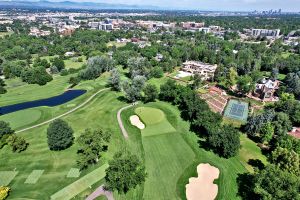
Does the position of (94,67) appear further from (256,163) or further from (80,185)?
(256,163)

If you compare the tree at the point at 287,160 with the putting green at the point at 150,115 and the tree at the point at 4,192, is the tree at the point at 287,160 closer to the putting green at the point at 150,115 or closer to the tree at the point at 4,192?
the putting green at the point at 150,115

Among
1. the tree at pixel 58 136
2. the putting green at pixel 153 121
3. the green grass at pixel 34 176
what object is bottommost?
the green grass at pixel 34 176

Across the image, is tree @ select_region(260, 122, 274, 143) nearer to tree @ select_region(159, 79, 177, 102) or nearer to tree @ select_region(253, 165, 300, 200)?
tree @ select_region(253, 165, 300, 200)

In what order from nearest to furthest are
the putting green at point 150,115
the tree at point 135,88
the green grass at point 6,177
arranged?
the green grass at point 6,177 < the putting green at point 150,115 < the tree at point 135,88

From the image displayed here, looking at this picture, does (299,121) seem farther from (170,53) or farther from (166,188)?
(170,53)

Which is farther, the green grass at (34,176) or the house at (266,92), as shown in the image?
the house at (266,92)

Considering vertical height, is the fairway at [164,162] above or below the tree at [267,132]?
below

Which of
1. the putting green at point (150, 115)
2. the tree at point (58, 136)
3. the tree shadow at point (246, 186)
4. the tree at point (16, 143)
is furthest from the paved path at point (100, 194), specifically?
the putting green at point (150, 115)
